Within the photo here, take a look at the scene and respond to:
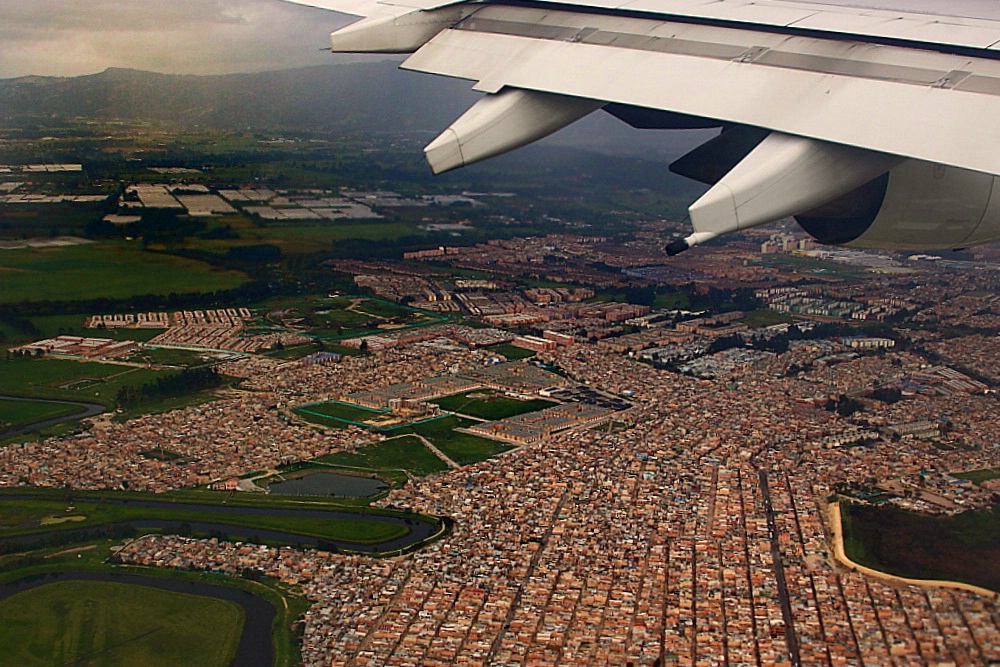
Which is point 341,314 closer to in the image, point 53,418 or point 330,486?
point 53,418

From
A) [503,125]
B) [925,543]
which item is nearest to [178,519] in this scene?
[925,543]

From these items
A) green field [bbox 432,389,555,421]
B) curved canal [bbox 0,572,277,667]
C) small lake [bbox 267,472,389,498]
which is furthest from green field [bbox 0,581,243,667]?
green field [bbox 432,389,555,421]

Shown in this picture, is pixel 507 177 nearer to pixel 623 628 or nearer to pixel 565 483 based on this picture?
pixel 565 483

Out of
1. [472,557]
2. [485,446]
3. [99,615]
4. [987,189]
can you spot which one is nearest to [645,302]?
[485,446]

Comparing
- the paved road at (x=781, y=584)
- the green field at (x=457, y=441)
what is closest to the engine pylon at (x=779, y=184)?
the paved road at (x=781, y=584)

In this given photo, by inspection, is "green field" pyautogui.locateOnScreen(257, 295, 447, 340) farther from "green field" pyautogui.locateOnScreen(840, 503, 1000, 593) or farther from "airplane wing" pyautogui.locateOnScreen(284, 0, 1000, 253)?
"airplane wing" pyautogui.locateOnScreen(284, 0, 1000, 253)
